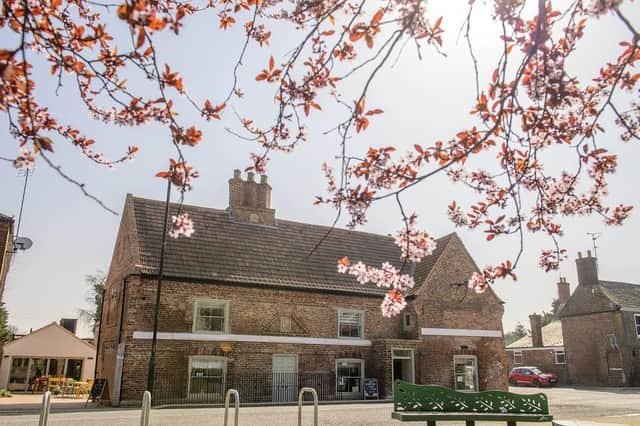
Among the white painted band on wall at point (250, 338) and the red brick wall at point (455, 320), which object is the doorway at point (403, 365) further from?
the white painted band on wall at point (250, 338)

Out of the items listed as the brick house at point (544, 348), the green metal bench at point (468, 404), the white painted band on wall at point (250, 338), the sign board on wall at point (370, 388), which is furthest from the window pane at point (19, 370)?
the brick house at point (544, 348)

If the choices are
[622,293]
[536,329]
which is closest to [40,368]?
[536,329]

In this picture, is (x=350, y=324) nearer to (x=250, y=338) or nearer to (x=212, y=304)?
(x=250, y=338)

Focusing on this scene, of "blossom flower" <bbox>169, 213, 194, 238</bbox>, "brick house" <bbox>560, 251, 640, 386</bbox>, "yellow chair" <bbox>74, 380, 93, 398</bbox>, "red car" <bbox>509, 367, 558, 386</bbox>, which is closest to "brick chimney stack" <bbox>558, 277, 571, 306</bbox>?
"brick house" <bbox>560, 251, 640, 386</bbox>

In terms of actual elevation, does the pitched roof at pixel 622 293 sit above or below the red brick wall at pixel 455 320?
above

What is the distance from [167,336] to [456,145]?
18094mm

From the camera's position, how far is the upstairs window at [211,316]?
68.9 feet

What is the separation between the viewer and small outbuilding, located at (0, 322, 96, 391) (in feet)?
104

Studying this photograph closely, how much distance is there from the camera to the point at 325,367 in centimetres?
2305

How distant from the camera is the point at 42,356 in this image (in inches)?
1281

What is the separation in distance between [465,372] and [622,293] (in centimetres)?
1949

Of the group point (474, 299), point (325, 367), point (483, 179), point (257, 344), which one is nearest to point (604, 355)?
point (474, 299)

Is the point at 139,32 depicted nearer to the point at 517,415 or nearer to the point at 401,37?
the point at 401,37

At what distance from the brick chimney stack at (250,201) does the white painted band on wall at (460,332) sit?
9635mm
